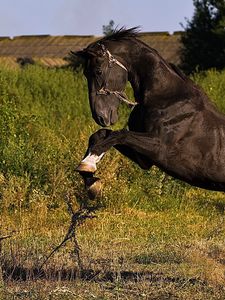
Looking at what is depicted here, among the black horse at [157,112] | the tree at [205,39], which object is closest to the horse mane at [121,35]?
the black horse at [157,112]

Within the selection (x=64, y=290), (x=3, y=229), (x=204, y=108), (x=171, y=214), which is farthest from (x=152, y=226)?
(x=64, y=290)

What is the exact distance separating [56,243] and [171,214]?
3.68 metres

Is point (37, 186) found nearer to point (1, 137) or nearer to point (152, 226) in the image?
point (1, 137)

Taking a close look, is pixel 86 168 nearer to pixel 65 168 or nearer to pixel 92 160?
pixel 92 160

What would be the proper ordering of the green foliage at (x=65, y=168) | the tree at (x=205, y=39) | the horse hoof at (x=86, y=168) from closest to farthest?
1. the horse hoof at (x=86, y=168)
2. the green foliage at (x=65, y=168)
3. the tree at (x=205, y=39)

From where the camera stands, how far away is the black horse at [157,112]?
7.54 m

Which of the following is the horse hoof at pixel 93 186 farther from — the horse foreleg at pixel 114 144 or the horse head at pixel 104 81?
the horse head at pixel 104 81

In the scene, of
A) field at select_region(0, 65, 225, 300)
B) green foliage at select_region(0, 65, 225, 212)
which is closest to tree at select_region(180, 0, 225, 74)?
field at select_region(0, 65, 225, 300)

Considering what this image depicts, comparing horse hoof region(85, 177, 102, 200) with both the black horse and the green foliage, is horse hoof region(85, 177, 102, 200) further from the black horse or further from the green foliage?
the green foliage

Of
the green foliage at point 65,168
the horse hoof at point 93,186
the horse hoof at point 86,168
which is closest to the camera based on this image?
the horse hoof at point 86,168

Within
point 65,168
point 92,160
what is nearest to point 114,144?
point 92,160

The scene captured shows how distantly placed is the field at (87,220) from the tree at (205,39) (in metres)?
8.79

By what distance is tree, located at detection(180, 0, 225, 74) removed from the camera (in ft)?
92.7

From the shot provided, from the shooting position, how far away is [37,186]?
13.4 metres
